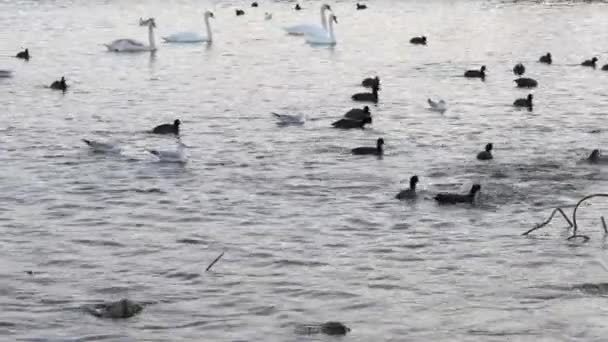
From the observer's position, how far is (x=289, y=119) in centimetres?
2495

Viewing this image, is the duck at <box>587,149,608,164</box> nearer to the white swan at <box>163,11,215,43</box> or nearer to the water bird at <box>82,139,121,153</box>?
the water bird at <box>82,139,121,153</box>

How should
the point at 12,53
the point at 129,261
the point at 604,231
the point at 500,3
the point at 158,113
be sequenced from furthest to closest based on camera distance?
1. the point at 500,3
2. the point at 12,53
3. the point at 158,113
4. the point at 604,231
5. the point at 129,261

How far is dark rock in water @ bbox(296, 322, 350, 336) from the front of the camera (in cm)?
1239

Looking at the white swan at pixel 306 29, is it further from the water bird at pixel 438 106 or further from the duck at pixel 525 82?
the water bird at pixel 438 106

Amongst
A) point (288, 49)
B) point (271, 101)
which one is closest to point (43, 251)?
point (271, 101)

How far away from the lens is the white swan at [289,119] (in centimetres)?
2492

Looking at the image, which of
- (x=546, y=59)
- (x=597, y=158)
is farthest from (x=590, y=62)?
(x=597, y=158)

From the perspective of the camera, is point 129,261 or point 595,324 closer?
point 595,324

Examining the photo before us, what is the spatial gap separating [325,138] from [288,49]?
18.3 m

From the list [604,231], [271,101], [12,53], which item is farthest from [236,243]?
[12,53]

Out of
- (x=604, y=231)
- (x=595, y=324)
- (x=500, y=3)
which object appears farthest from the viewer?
(x=500, y=3)

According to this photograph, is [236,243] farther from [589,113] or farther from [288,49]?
[288,49]

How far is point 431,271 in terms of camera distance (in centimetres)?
1466

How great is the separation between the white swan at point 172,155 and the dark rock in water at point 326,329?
863 cm
